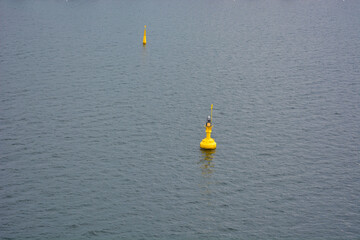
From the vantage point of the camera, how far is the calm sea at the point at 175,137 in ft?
116

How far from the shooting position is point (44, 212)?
35125 mm

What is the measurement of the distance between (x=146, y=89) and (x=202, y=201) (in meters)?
30.1

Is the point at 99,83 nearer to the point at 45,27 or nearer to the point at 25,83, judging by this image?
the point at 25,83

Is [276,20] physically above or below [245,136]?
above

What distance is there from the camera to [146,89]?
65875 millimetres

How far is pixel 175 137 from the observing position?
49.7 meters

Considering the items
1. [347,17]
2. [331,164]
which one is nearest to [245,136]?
[331,164]

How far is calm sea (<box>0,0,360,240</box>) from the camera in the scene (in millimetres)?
35375

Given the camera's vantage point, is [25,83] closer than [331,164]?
No

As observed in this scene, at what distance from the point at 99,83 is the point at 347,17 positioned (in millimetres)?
91916

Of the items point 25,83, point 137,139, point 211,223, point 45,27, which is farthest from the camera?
point 45,27

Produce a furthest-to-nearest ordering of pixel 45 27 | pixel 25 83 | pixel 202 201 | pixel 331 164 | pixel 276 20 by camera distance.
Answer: pixel 276 20 < pixel 45 27 < pixel 25 83 < pixel 331 164 < pixel 202 201

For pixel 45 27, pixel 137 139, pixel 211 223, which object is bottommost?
pixel 211 223

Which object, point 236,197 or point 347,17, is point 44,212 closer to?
point 236,197
